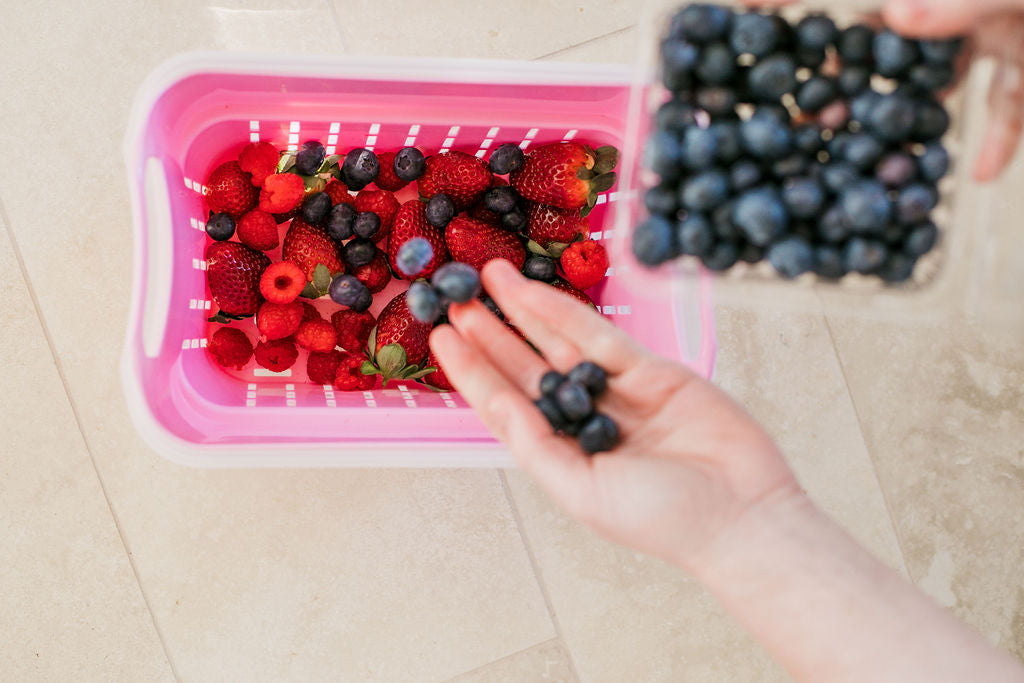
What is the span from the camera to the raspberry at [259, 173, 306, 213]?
1.05 meters

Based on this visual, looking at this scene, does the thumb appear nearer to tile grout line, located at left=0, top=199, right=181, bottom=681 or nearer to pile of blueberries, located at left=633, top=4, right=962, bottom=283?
pile of blueberries, located at left=633, top=4, right=962, bottom=283

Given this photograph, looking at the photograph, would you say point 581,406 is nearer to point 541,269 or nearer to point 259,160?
point 541,269

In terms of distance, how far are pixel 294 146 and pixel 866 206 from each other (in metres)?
0.77

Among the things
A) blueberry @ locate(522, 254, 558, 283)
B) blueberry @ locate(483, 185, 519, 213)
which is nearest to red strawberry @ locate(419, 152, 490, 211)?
blueberry @ locate(483, 185, 519, 213)

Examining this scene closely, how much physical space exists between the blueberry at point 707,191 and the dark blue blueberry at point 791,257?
73 mm

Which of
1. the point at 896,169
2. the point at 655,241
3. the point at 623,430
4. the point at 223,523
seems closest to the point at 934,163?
the point at 896,169

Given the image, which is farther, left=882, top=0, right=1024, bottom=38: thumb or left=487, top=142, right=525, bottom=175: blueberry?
left=487, top=142, right=525, bottom=175: blueberry

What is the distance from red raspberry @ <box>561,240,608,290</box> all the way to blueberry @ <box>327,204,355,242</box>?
0.31m

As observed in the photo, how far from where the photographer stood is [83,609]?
1.19 meters

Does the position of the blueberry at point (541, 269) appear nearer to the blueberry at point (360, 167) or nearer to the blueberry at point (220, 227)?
the blueberry at point (360, 167)

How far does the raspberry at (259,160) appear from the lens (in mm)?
1068

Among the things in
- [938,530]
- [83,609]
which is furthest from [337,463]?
[938,530]

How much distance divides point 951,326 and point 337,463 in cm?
103

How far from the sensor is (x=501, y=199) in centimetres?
111
